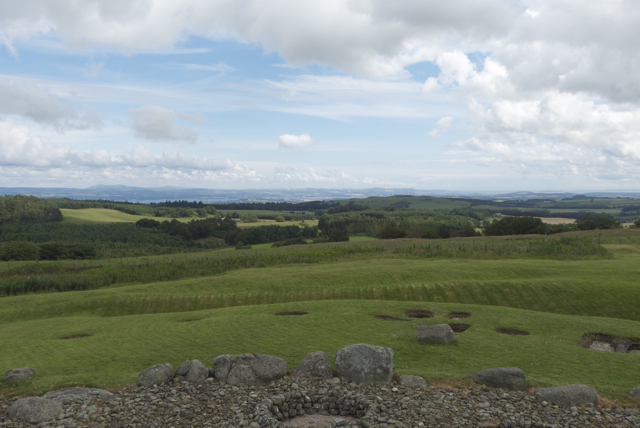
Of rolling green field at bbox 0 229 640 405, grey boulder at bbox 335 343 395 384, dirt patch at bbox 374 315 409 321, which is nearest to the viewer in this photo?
grey boulder at bbox 335 343 395 384

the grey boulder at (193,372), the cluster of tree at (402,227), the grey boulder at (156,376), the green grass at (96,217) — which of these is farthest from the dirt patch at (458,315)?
the green grass at (96,217)

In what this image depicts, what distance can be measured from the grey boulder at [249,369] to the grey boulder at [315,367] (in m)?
0.61

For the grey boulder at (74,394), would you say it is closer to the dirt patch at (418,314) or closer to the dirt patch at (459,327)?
the dirt patch at (459,327)

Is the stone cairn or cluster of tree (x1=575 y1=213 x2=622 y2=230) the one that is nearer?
the stone cairn

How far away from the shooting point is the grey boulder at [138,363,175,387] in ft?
45.0

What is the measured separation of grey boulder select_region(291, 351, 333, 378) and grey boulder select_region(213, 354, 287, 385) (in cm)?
61

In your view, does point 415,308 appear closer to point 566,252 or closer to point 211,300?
point 211,300

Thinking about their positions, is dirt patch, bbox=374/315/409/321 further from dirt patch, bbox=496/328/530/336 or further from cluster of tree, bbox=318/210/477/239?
cluster of tree, bbox=318/210/477/239

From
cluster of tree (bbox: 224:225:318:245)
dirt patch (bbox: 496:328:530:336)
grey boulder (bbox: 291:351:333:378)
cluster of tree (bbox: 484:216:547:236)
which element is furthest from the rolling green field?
cluster of tree (bbox: 224:225:318:245)

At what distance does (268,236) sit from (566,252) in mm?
115759

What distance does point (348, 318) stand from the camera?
23.4 m

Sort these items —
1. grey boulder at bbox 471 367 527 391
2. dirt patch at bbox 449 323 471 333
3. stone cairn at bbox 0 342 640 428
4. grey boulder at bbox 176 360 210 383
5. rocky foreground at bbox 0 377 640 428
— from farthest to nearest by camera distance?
dirt patch at bbox 449 323 471 333
grey boulder at bbox 176 360 210 383
grey boulder at bbox 471 367 527 391
stone cairn at bbox 0 342 640 428
rocky foreground at bbox 0 377 640 428

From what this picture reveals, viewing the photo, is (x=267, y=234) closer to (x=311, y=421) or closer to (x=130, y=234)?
(x=130, y=234)

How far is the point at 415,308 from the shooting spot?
25766 millimetres
